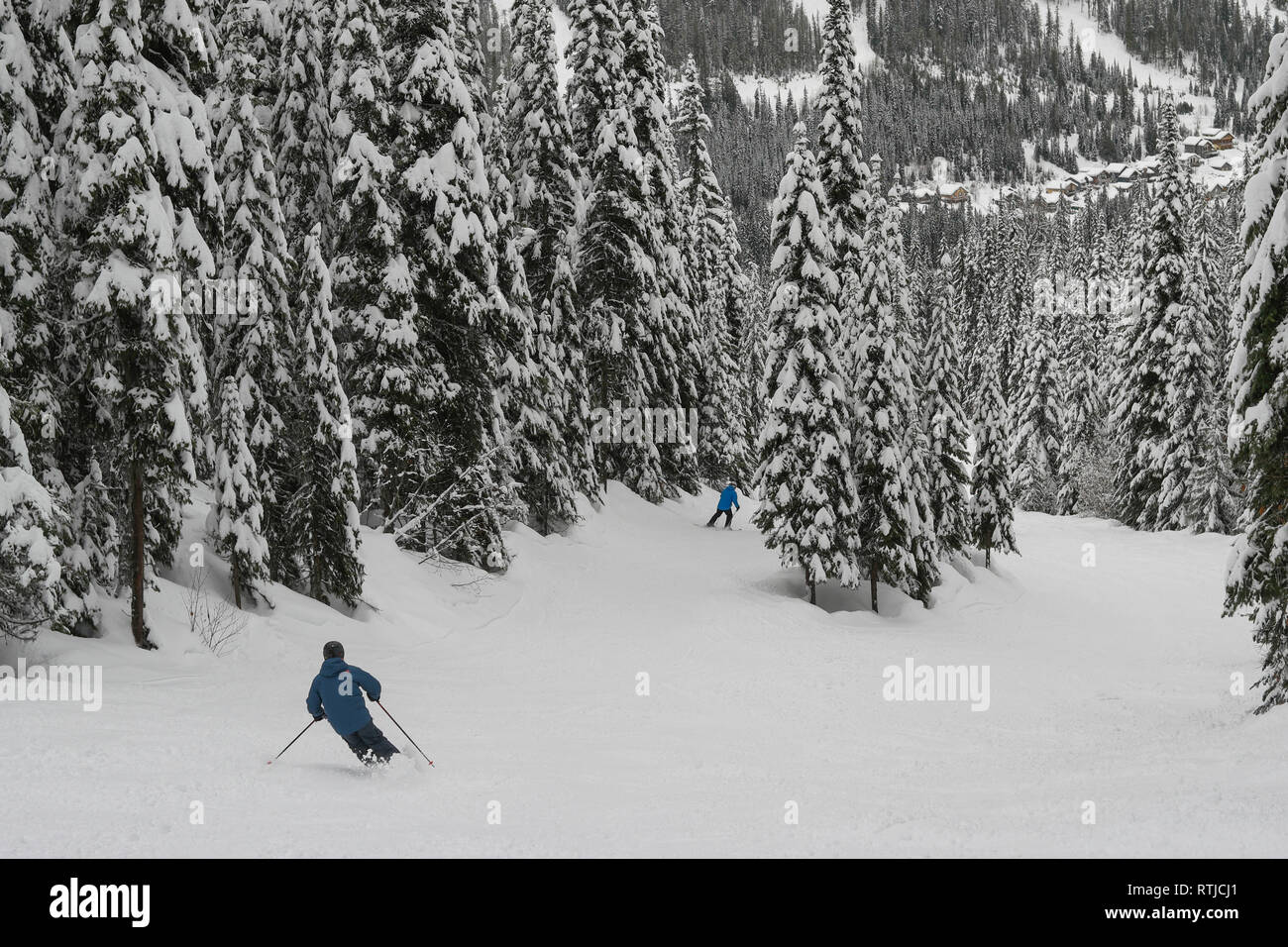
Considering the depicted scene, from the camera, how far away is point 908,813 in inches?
334

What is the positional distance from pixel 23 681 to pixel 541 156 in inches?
882

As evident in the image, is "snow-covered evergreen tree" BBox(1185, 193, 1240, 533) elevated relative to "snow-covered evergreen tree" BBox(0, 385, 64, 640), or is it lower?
lower

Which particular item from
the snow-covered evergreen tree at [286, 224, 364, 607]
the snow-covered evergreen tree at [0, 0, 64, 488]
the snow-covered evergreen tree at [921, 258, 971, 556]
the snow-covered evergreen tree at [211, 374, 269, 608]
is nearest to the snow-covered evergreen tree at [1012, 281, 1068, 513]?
the snow-covered evergreen tree at [921, 258, 971, 556]

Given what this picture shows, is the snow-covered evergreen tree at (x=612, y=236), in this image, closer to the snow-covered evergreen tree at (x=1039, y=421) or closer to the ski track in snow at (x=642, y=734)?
the ski track in snow at (x=642, y=734)

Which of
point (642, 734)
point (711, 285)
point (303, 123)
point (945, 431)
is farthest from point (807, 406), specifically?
point (711, 285)

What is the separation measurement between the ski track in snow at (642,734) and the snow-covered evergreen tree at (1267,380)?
1.74m

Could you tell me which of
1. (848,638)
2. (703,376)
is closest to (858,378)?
(848,638)

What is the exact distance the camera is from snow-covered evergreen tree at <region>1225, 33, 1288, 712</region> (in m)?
11.5

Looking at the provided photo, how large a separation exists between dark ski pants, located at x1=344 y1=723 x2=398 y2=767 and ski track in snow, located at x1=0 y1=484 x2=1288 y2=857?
25 cm

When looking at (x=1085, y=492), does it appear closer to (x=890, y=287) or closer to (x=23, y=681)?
(x=890, y=287)

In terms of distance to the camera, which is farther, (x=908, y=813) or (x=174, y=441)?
(x=174, y=441)

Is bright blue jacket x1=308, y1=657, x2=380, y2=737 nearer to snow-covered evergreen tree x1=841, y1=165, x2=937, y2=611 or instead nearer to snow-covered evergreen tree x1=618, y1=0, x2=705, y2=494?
snow-covered evergreen tree x1=841, y1=165, x2=937, y2=611
